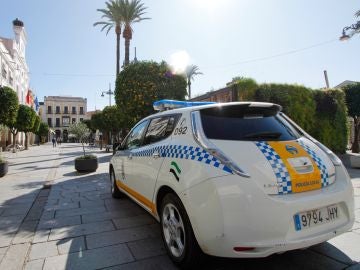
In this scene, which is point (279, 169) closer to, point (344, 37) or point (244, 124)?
point (244, 124)

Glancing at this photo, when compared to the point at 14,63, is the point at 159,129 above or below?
below

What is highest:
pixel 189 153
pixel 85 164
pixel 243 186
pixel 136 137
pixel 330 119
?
pixel 330 119

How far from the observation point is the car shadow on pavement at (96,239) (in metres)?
3.02

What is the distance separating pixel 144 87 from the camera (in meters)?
12.1

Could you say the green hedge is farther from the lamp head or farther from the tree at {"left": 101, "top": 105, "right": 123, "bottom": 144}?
the tree at {"left": 101, "top": 105, "right": 123, "bottom": 144}

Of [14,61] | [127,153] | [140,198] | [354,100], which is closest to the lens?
[140,198]

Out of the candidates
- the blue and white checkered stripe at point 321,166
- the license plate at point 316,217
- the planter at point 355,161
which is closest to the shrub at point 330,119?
the planter at point 355,161

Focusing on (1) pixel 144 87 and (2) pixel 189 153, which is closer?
(2) pixel 189 153

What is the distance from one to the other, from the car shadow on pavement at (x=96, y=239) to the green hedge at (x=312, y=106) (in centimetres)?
808

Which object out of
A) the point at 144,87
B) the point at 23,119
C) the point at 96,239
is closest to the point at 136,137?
the point at 96,239

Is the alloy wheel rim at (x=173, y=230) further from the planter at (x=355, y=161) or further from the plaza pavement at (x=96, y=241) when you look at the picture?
the planter at (x=355, y=161)

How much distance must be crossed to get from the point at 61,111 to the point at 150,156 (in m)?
87.0

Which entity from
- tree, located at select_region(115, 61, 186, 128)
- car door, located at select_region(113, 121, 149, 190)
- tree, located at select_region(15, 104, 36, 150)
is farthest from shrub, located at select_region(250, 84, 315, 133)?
tree, located at select_region(15, 104, 36, 150)

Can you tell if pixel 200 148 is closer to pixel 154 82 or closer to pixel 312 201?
pixel 312 201
